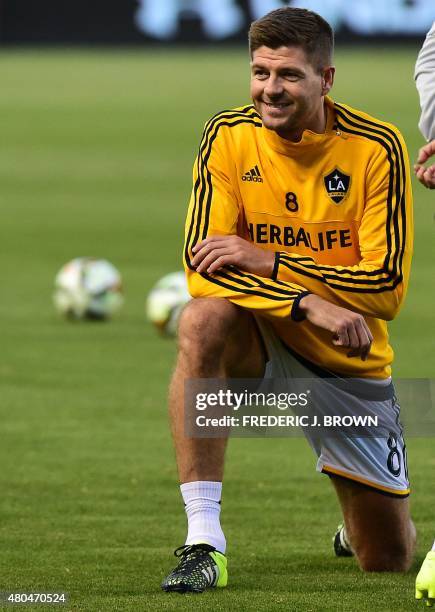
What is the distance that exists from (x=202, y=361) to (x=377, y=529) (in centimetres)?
90

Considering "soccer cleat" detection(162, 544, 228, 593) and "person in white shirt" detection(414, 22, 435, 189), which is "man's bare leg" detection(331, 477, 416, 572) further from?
"person in white shirt" detection(414, 22, 435, 189)

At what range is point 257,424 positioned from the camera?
4.97m

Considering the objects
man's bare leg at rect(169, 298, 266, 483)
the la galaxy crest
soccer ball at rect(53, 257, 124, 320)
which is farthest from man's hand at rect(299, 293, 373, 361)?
soccer ball at rect(53, 257, 124, 320)

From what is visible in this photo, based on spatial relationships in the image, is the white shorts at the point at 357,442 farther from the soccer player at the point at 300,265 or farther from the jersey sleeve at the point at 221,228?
the jersey sleeve at the point at 221,228

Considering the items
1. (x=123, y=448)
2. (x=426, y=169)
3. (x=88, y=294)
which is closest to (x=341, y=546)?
(x=426, y=169)

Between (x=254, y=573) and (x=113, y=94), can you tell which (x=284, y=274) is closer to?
(x=254, y=573)

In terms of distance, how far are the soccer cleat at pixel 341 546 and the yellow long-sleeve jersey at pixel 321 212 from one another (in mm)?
581

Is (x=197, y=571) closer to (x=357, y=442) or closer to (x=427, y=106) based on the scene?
(x=357, y=442)

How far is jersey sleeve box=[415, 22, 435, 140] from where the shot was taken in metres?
4.50

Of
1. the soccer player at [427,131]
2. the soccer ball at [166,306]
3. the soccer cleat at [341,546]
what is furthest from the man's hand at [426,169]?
the soccer ball at [166,306]

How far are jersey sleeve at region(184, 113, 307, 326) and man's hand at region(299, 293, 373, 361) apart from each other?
5cm

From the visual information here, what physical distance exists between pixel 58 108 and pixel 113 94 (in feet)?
6.36

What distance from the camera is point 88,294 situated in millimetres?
10852

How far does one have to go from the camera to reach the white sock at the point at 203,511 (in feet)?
14.9
